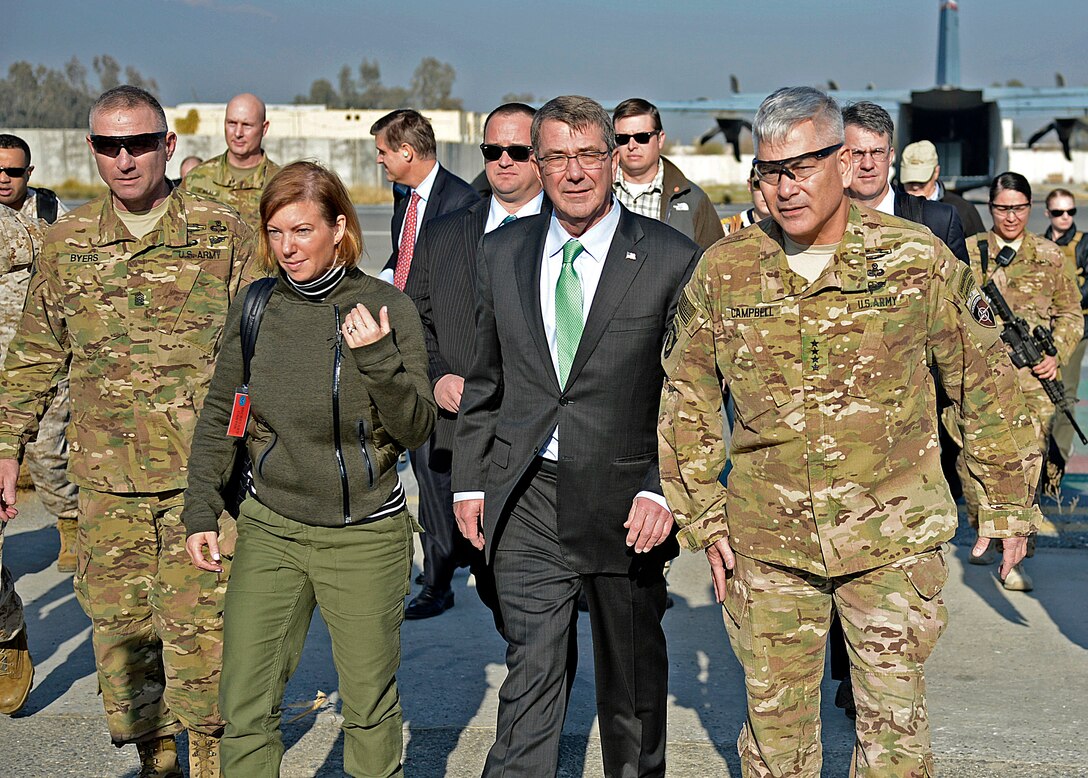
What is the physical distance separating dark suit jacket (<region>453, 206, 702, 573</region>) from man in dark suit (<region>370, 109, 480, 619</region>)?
2209mm

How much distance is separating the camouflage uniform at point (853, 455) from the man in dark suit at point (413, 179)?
2.89m

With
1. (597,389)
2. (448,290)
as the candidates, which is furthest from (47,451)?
(597,389)

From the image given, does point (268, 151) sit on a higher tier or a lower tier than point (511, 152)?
higher

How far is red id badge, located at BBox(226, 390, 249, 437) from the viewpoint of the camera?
11.7ft

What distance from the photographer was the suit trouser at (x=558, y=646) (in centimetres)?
368

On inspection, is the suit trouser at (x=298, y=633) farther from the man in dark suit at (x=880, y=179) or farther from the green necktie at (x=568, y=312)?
the man in dark suit at (x=880, y=179)

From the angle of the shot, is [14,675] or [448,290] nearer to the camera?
[448,290]

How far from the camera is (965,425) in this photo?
3.36m

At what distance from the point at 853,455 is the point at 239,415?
1.73 meters

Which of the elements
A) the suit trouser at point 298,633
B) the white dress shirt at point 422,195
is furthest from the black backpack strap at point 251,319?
the white dress shirt at point 422,195

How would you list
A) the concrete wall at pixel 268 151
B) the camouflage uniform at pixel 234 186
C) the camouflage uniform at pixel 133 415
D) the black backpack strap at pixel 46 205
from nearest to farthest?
the camouflage uniform at pixel 133 415
the black backpack strap at pixel 46 205
the camouflage uniform at pixel 234 186
the concrete wall at pixel 268 151

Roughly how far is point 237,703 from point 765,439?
1.62 metres

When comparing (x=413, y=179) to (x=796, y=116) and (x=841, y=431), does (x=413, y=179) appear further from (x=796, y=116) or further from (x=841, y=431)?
(x=841, y=431)

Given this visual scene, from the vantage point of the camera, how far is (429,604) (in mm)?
6246
